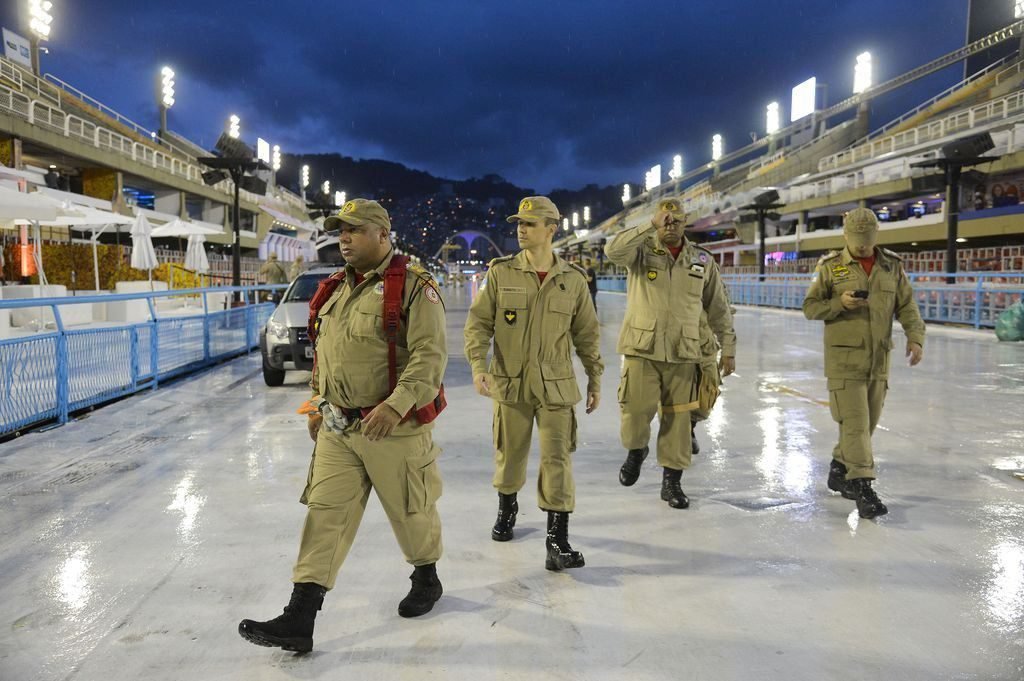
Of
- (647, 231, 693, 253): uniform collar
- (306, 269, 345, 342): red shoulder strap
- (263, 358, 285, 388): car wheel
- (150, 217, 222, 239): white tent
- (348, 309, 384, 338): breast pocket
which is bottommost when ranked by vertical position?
(263, 358, 285, 388): car wheel

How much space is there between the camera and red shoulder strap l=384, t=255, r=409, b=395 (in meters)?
3.03

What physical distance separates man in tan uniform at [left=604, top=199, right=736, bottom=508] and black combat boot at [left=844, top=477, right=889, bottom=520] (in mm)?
1021

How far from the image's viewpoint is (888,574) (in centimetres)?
381

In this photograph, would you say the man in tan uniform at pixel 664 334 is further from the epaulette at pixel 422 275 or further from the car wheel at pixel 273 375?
the car wheel at pixel 273 375

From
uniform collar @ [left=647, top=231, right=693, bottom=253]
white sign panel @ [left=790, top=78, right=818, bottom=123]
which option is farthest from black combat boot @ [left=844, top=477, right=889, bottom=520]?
white sign panel @ [left=790, top=78, right=818, bottom=123]

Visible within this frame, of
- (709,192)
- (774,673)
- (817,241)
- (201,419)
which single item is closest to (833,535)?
(774,673)

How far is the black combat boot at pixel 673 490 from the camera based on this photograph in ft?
16.3

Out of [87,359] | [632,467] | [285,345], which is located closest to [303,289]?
[285,345]

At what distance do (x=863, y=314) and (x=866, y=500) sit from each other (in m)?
1.15

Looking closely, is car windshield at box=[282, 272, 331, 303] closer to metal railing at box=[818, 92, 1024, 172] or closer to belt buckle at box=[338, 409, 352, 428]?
belt buckle at box=[338, 409, 352, 428]

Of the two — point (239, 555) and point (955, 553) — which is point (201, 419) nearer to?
point (239, 555)

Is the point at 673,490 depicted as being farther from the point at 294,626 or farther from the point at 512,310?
the point at 294,626

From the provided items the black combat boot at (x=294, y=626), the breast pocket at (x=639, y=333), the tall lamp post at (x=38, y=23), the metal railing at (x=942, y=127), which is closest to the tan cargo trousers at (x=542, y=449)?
A: the breast pocket at (x=639, y=333)

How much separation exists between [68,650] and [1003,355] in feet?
47.5
